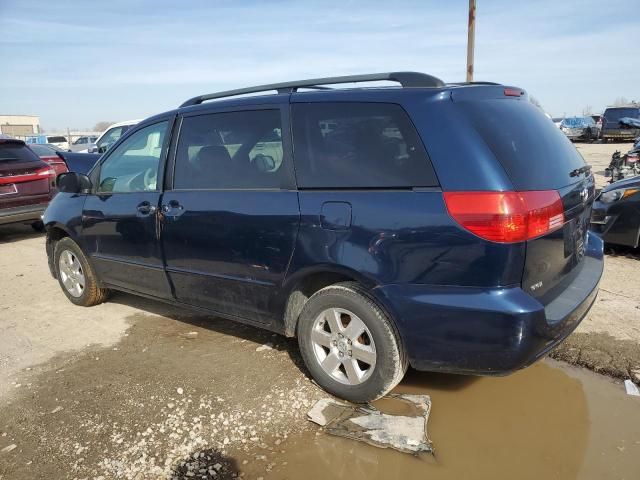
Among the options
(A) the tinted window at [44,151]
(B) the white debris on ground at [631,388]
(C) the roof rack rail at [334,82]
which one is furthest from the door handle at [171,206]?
(A) the tinted window at [44,151]

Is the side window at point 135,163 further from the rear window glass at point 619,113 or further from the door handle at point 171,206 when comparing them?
the rear window glass at point 619,113

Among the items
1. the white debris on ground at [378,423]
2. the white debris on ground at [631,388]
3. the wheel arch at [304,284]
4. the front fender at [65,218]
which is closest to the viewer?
the white debris on ground at [378,423]

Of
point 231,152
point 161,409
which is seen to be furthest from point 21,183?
point 161,409

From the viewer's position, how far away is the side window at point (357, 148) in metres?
2.63

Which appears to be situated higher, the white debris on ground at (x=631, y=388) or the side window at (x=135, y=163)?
the side window at (x=135, y=163)

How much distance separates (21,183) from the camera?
809cm

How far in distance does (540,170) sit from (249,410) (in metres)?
2.13

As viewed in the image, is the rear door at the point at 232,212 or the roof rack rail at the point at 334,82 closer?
the roof rack rail at the point at 334,82

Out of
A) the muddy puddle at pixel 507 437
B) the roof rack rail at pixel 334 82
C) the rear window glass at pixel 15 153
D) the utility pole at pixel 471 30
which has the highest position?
the utility pole at pixel 471 30

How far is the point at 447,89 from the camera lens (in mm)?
2650

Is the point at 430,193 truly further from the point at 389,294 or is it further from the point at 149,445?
the point at 149,445

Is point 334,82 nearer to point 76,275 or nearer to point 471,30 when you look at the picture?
point 76,275

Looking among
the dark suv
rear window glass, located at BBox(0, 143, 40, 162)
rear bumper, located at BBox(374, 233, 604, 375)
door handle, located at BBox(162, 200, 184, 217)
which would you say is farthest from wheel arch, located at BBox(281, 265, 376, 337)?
rear window glass, located at BBox(0, 143, 40, 162)

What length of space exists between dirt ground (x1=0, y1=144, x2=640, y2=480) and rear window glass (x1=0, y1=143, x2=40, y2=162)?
4934mm
